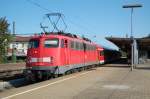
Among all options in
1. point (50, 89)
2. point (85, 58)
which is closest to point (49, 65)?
point (50, 89)

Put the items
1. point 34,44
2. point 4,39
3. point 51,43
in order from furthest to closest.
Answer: point 4,39 < point 34,44 < point 51,43

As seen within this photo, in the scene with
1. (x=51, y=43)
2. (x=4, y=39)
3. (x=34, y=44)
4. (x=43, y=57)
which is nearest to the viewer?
(x=43, y=57)

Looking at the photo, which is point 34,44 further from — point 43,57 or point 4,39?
point 4,39

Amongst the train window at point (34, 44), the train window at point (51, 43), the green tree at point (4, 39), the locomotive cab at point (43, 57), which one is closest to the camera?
the locomotive cab at point (43, 57)

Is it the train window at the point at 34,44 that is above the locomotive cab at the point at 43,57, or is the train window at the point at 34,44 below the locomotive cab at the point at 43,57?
above

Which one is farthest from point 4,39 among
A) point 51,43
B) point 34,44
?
point 51,43

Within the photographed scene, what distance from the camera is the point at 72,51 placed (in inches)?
1119

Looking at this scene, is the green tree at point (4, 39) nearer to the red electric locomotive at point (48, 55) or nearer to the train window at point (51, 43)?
the red electric locomotive at point (48, 55)

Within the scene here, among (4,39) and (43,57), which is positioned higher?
(4,39)

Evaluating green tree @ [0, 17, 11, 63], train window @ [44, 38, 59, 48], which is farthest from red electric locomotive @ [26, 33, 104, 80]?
green tree @ [0, 17, 11, 63]

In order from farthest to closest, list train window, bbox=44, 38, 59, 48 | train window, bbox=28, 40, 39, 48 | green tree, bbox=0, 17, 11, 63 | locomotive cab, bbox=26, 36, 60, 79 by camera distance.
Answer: green tree, bbox=0, 17, 11, 63
train window, bbox=28, 40, 39, 48
train window, bbox=44, 38, 59, 48
locomotive cab, bbox=26, 36, 60, 79

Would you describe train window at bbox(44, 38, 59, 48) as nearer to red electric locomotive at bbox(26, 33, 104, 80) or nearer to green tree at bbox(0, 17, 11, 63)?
red electric locomotive at bbox(26, 33, 104, 80)

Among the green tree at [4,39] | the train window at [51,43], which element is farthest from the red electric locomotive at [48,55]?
the green tree at [4,39]

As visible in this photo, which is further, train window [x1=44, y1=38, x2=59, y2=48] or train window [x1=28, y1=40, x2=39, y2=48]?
train window [x1=28, y1=40, x2=39, y2=48]
